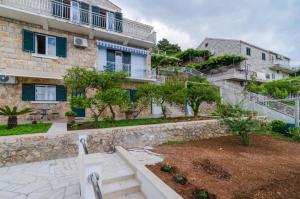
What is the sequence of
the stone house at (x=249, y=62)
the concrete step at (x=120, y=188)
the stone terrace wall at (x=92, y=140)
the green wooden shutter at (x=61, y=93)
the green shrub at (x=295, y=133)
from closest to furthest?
the concrete step at (x=120, y=188) → the stone terrace wall at (x=92, y=140) → the green shrub at (x=295, y=133) → the green wooden shutter at (x=61, y=93) → the stone house at (x=249, y=62)

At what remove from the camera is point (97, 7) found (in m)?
15.7

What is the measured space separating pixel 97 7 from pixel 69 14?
2.65 meters

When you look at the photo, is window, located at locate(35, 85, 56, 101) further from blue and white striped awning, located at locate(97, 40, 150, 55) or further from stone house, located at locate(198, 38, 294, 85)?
stone house, located at locate(198, 38, 294, 85)

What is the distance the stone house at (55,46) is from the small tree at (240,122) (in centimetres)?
917

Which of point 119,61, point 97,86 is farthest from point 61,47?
point 97,86

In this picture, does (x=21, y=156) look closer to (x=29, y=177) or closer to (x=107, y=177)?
(x=29, y=177)

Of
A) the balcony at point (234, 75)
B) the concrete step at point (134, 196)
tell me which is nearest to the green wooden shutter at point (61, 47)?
the concrete step at point (134, 196)

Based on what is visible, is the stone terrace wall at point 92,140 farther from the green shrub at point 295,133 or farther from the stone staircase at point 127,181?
the green shrub at point 295,133

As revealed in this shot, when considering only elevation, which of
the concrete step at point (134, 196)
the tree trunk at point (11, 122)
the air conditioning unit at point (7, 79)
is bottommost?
the concrete step at point (134, 196)

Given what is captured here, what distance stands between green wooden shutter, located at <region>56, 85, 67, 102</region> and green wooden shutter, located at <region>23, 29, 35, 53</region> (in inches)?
122

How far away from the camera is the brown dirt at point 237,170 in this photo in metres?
4.20

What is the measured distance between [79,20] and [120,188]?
14294 mm

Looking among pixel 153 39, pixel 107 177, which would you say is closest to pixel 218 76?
pixel 153 39

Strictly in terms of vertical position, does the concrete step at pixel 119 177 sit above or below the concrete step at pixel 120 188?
above
